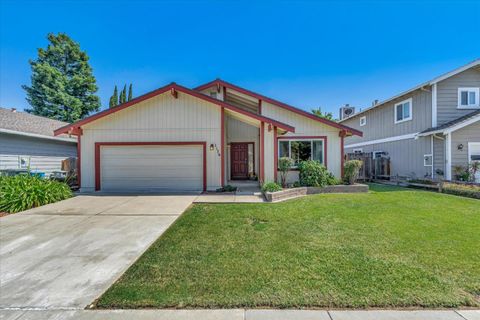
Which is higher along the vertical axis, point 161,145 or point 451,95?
point 451,95

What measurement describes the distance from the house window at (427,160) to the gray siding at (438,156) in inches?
8.6

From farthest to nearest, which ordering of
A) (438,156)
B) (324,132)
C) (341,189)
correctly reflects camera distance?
(438,156) < (324,132) < (341,189)

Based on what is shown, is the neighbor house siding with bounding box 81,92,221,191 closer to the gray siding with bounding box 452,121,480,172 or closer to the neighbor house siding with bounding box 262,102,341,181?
the neighbor house siding with bounding box 262,102,341,181

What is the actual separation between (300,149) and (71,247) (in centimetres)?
1024

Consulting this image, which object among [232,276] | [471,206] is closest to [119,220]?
[232,276]

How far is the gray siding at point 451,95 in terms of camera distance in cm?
1278

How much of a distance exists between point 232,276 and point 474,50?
20258 millimetres

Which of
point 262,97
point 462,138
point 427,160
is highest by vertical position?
point 262,97

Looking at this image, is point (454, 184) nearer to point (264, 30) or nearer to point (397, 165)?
point (397, 165)

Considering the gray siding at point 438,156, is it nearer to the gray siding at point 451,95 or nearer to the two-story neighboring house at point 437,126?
the two-story neighboring house at point 437,126

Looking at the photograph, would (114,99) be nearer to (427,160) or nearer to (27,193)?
(27,193)

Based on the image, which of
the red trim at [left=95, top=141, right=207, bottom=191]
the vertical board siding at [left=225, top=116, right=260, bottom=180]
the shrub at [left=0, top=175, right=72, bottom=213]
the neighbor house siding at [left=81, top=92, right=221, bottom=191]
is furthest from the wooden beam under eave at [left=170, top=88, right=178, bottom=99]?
the shrub at [left=0, top=175, right=72, bottom=213]

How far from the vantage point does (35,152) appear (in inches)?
535

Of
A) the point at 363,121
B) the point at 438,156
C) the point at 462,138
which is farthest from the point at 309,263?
the point at 363,121
